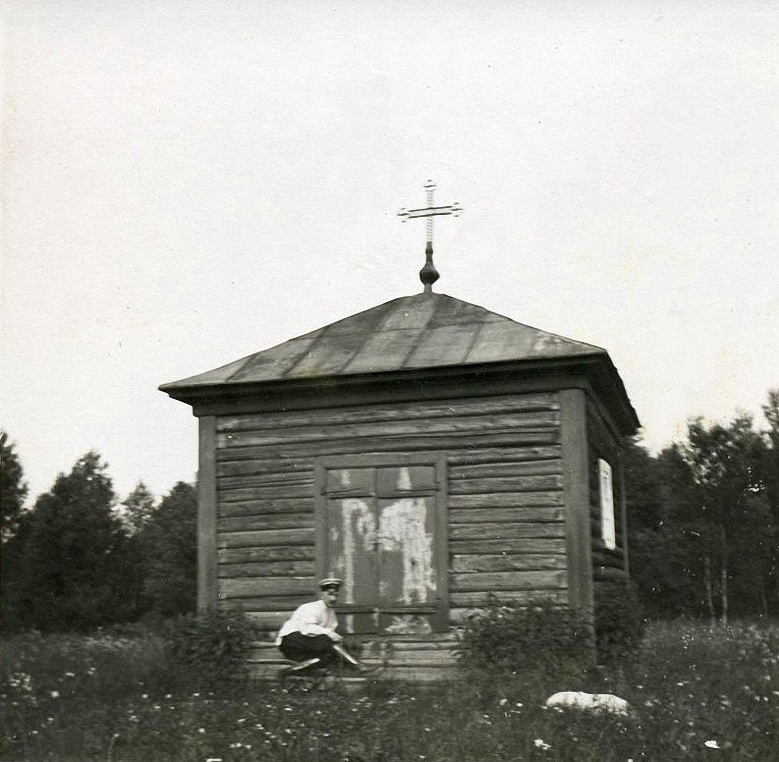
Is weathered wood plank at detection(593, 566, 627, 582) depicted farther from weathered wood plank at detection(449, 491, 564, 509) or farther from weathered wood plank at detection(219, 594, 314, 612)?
weathered wood plank at detection(219, 594, 314, 612)

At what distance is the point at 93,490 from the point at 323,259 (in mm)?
11587

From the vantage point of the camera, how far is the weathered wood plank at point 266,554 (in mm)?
10969

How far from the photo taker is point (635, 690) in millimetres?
8828

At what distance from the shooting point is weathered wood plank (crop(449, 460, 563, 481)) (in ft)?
34.1

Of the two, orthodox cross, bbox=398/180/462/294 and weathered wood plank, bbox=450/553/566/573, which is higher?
orthodox cross, bbox=398/180/462/294

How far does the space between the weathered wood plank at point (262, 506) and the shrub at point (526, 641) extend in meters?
2.38

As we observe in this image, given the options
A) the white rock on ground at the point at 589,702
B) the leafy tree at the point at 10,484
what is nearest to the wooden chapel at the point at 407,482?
the leafy tree at the point at 10,484

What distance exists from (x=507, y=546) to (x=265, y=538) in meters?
2.78

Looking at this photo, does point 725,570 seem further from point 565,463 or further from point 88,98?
point 88,98

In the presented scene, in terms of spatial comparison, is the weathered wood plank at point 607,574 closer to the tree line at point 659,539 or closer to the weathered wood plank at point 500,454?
the weathered wood plank at point 500,454

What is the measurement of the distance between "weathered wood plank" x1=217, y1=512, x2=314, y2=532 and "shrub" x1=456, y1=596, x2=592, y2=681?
2.24 metres

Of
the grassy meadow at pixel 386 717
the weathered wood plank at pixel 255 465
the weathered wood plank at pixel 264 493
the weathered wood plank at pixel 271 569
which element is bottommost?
the grassy meadow at pixel 386 717

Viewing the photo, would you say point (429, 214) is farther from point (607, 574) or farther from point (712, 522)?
point (712, 522)

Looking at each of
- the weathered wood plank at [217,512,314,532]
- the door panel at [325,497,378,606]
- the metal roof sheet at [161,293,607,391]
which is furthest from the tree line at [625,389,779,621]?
the weathered wood plank at [217,512,314,532]
